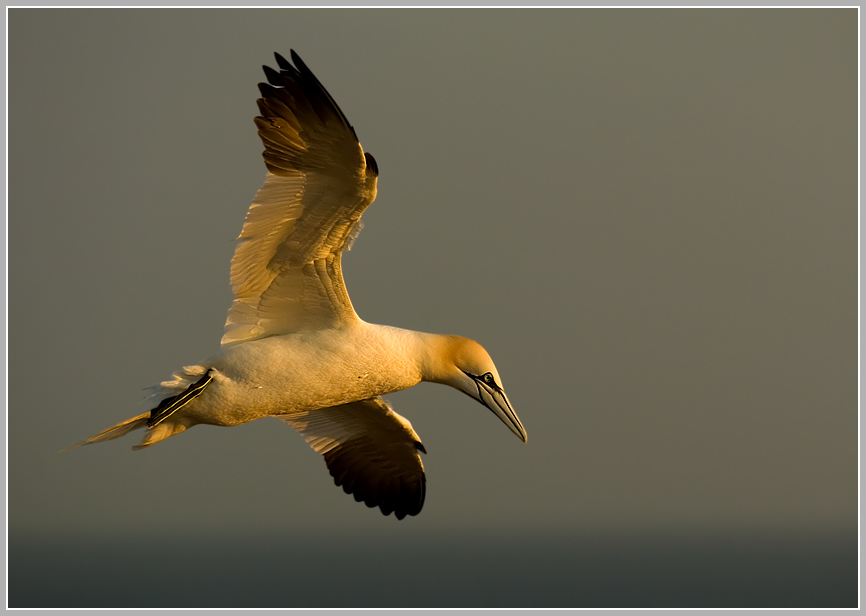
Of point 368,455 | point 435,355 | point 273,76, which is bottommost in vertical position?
point 368,455

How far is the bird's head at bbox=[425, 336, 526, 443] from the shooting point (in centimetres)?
848

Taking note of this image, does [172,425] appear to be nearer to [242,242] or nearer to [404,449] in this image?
[242,242]

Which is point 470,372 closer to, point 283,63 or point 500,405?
point 500,405

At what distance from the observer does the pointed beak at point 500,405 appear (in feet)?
28.1

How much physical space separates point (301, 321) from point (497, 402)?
1.71m

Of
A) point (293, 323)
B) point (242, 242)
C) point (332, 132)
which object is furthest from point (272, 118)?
point (293, 323)

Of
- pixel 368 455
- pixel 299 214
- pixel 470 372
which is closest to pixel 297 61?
pixel 299 214

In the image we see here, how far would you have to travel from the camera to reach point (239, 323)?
8.43m

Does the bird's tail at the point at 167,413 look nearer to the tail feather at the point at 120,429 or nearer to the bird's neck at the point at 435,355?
the tail feather at the point at 120,429

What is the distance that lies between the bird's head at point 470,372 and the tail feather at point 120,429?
2.26 meters

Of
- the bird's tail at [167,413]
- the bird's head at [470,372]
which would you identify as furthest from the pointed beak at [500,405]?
the bird's tail at [167,413]

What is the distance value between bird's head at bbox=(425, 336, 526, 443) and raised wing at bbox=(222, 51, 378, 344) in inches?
31.3

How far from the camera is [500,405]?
862 centimetres

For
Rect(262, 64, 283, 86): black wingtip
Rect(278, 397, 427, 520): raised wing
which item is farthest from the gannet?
Rect(278, 397, 427, 520): raised wing
